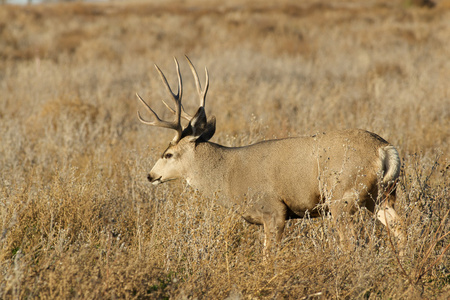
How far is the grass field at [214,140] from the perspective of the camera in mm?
3891

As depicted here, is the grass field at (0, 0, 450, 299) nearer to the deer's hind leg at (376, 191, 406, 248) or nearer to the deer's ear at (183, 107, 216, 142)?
the deer's hind leg at (376, 191, 406, 248)

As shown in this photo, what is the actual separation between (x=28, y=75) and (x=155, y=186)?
9.58m

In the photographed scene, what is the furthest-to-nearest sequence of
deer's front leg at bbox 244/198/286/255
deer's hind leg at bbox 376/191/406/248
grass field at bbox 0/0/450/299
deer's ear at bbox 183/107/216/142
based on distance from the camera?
deer's ear at bbox 183/107/216/142, deer's front leg at bbox 244/198/286/255, deer's hind leg at bbox 376/191/406/248, grass field at bbox 0/0/450/299

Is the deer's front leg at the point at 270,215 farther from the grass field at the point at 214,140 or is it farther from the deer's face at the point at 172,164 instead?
the deer's face at the point at 172,164

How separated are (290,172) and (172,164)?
1312 millimetres

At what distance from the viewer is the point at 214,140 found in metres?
7.86

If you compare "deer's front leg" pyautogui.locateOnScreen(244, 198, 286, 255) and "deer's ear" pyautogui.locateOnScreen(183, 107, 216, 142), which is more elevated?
"deer's ear" pyautogui.locateOnScreen(183, 107, 216, 142)

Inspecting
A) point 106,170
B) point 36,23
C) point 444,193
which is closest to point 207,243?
point 444,193

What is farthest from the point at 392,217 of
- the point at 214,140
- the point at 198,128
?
the point at 214,140

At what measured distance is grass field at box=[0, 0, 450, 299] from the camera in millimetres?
3891

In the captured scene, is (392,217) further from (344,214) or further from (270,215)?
(270,215)

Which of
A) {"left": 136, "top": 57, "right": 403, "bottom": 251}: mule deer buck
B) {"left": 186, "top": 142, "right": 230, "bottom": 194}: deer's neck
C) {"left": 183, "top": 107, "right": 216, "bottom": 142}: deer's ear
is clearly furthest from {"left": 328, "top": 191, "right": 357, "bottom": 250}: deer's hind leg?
{"left": 183, "top": 107, "right": 216, "bottom": 142}: deer's ear

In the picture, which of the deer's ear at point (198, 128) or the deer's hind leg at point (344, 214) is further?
the deer's ear at point (198, 128)

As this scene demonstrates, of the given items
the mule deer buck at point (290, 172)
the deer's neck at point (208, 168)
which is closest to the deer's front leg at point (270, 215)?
the mule deer buck at point (290, 172)
